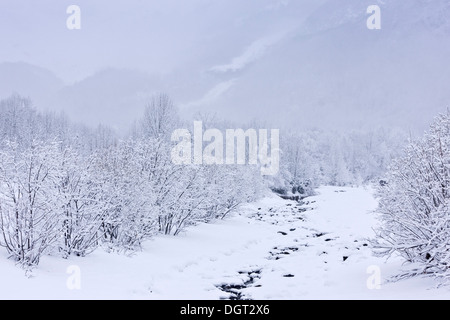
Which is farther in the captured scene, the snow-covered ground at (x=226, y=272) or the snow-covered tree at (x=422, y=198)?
the snow-covered tree at (x=422, y=198)

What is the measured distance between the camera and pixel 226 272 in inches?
453

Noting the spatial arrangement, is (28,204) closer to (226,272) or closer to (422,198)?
(226,272)

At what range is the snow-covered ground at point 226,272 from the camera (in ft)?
23.5

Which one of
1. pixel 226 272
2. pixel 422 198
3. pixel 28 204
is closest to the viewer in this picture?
pixel 422 198

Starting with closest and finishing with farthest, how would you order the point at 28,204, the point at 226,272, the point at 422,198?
1. the point at 422,198
2. the point at 28,204
3. the point at 226,272

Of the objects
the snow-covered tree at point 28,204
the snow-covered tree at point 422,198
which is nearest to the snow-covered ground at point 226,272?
the snow-covered tree at point 28,204

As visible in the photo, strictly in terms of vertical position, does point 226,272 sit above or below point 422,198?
below

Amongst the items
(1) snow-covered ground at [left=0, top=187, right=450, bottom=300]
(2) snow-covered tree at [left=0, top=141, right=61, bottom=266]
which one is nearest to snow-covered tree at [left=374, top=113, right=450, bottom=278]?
(1) snow-covered ground at [left=0, top=187, right=450, bottom=300]

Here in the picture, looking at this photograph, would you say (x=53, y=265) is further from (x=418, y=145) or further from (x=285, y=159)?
(x=285, y=159)

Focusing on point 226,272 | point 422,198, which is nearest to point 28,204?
point 226,272

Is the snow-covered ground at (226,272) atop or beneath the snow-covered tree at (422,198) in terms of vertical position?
beneath

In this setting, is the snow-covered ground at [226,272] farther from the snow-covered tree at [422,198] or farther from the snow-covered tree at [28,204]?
the snow-covered tree at [422,198]

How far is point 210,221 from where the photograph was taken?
2170cm

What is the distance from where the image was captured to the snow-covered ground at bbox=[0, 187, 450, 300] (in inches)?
282
